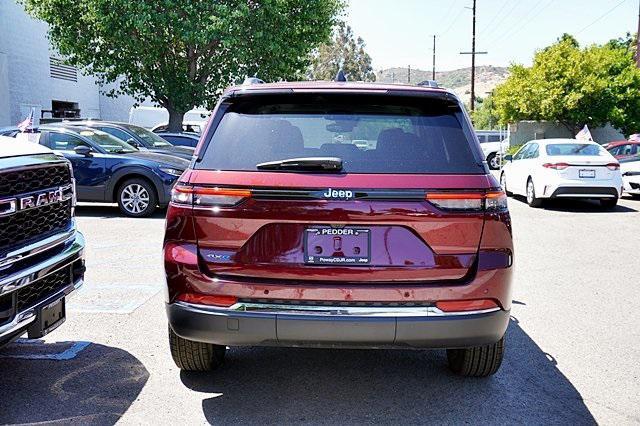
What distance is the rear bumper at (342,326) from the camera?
312 cm

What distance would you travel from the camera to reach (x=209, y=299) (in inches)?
127

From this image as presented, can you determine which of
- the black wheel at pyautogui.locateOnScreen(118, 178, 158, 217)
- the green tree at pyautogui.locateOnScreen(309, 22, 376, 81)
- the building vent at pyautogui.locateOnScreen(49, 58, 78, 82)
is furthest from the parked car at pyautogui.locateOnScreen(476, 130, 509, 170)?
the green tree at pyautogui.locateOnScreen(309, 22, 376, 81)

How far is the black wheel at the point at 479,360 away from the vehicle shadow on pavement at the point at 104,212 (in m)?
8.33

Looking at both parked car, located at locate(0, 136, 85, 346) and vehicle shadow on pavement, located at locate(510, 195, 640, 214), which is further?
vehicle shadow on pavement, located at locate(510, 195, 640, 214)

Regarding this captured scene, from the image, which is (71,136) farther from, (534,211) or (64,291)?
(534,211)

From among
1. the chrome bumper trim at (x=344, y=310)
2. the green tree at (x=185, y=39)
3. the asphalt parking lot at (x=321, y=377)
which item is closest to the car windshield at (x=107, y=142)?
the asphalt parking lot at (x=321, y=377)

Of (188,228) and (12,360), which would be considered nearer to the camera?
(188,228)

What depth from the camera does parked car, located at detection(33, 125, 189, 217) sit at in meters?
11.1

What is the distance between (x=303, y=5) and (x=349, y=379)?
21.1m

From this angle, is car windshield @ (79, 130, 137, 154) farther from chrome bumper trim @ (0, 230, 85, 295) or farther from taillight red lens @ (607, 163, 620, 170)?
taillight red lens @ (607, 163, 620, 170)

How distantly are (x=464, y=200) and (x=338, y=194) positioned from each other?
2.19ft

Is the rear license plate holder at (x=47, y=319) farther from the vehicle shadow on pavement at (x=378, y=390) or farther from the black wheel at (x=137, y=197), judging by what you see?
the black wheel at (x=137, y=197)

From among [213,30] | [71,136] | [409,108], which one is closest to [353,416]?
[409,108]

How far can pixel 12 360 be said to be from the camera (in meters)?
4.28
